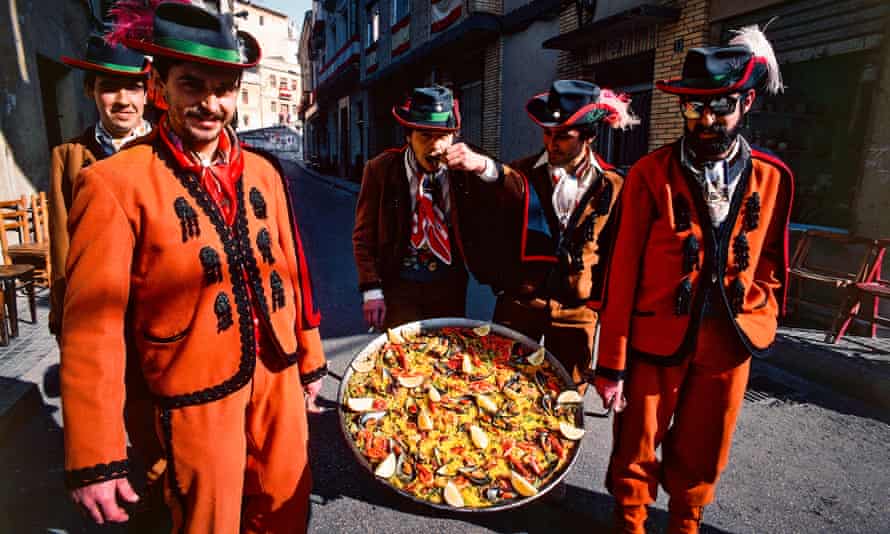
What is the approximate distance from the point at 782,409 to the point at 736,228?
9.91 feet

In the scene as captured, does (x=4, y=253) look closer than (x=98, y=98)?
No

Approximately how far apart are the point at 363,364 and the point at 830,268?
7.07 metres

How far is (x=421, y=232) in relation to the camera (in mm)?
3168

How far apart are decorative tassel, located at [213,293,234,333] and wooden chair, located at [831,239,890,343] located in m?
6.37

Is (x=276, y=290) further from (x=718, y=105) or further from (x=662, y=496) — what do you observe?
(x=662, y=496)

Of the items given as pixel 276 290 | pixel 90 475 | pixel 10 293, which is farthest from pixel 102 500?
pixel 10 293

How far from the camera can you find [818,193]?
759 cm

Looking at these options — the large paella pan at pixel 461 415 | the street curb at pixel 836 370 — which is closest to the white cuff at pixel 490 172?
the large paella pan at pixel 461 415

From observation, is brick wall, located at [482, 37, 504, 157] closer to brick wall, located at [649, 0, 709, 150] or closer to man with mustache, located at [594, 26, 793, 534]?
brick wall, located at [649, 0, 709, 150]

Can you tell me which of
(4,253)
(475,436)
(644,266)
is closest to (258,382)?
(475,436)

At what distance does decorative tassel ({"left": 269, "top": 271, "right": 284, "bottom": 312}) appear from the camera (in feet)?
6.41

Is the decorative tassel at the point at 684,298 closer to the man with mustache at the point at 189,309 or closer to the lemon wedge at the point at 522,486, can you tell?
the lemon wedge at the point at 522,486

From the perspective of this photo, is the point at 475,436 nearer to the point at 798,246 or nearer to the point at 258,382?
the point at 258,382

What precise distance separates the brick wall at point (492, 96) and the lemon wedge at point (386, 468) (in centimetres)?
1291
